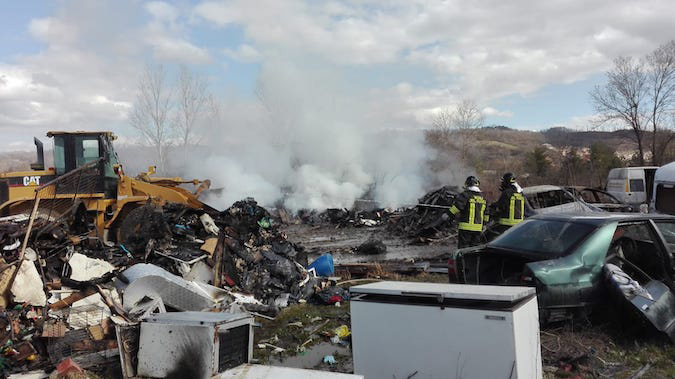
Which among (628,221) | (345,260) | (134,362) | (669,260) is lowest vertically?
(345,260)

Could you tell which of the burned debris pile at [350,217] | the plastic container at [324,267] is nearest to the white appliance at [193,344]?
the plastic container at [324,267]

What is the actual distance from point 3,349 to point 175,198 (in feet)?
19.8

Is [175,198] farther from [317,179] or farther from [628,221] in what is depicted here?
[317,179]

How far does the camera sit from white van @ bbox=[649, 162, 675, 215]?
488 inches

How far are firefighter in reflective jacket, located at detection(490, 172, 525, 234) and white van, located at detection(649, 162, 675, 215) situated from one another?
6.87m

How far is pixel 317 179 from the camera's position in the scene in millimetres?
27531

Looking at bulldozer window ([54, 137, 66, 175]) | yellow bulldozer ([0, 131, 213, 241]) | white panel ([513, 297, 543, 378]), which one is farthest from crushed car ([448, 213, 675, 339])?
bulldozer window ([54, 137, 66, 175])

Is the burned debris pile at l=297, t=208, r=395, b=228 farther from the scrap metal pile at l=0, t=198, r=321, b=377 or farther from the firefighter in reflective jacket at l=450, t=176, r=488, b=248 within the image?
the firefighter in reflective jacket at l=450, t=176, r=488, b=248

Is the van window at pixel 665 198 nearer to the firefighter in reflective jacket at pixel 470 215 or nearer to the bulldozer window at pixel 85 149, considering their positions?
the firefighter in reflective jacket at pixel 470 215

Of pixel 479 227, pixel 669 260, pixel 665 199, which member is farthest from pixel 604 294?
pixel 665 199

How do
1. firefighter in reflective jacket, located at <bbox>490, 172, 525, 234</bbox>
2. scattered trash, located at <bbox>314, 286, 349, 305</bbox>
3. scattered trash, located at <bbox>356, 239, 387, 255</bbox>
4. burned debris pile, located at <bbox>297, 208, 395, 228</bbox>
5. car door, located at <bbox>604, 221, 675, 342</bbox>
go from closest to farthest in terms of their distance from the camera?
car door, located at <bbox>604, 221, 675, 342</bbox>, scattered trash, located at <bbox>314, 286, 349, 305</bbox>, firefighter in reflective jacket, located at <bbox>490, 172, 525, 234</bbox>, scattered trash, located at <bbox>356, 239, 387, 255</bbox>, burned debris pile, located at <bbox>297, 208, 395, 228</bbox>

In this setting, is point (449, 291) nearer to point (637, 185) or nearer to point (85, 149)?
point (85, 149)

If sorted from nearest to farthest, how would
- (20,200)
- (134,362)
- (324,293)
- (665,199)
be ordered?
(134,362)
(324,293)
(20,200)
(665,199)

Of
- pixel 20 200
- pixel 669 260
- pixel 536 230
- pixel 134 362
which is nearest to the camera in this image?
pixel 134 362
